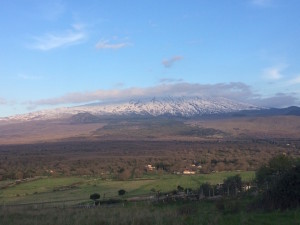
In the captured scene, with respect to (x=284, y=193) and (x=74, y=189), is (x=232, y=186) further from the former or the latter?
(x=74, y=189)

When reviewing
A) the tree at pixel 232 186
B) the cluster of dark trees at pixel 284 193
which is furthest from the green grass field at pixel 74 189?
the cluster of dark trees at pixel 284 193

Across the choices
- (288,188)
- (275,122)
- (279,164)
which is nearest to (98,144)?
(275,122)

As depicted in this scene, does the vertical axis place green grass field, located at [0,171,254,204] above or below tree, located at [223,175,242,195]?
below

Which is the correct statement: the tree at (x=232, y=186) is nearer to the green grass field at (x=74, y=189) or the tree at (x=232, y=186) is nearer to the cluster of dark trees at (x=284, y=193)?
the green grass field at (x=74, y=189)

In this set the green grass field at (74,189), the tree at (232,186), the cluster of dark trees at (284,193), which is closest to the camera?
the cluster of dark trees at (284,193)

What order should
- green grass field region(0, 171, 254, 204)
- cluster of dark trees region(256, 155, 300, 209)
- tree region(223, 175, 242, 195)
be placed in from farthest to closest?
green grass field region(0, 171, 254, 204), tree region(223, 175, 242, 195), cluster of dark trees region(256, 155, 300, 209)

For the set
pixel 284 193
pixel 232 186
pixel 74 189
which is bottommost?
pixel 74 189

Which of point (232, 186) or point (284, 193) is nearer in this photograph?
point (284, 193)

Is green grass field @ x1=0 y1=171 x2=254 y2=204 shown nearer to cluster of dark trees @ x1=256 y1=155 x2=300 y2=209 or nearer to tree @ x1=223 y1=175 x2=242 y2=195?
tree @ x1=223 y1=175 x2=242 y2=195

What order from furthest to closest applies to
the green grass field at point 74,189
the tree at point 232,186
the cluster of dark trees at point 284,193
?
the green grass field at point 74,189, the tree at point 232,186, the cluster of dark trees at point 284,193

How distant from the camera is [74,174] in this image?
53281mm

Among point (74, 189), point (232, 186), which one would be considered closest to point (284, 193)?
point (232, 186)

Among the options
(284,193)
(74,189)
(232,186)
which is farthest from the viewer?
(74,189)

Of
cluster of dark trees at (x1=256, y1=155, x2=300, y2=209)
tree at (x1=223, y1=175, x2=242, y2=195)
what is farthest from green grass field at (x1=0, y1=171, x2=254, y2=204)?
cluster of dark trees at (x1=256, y1=155, x2=300, y2=209)
